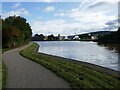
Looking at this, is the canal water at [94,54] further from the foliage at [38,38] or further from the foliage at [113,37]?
the foliage at [38,38]

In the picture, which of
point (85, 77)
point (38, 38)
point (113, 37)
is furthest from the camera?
point (38, 38)

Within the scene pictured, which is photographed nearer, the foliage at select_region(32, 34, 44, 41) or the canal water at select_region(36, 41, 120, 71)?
the canal water at select_region(36, 41, 120, 71)

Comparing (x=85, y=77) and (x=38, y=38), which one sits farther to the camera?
(x=38, y=38)

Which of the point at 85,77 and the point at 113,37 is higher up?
the point at 113,37

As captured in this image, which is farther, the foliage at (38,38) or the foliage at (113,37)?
the foliage at (38,38)

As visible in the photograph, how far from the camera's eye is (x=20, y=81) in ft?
26.6

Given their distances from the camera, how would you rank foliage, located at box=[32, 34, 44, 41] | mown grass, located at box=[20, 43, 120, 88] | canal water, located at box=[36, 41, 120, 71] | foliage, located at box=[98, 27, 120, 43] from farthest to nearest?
foliage, located at box=[32, 34, 44, 41], foliage, located at box=[98, 27, 120, 43], canal water, located at box=[36, 41, 120, 71], mown grass, located at box=[20, 43, 120, 88]

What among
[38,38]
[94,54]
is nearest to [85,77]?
[94,54]

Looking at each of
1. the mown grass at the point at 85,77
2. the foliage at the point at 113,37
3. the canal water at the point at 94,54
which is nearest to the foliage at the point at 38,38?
the foliage at the point at 113,37

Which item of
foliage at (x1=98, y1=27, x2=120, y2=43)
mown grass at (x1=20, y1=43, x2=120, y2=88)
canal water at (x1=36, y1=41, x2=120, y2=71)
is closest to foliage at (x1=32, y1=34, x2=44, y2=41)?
foliage at (x1=98, y1=27, x2=120, y2=43)

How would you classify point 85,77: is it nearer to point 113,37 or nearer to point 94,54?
point 94,54

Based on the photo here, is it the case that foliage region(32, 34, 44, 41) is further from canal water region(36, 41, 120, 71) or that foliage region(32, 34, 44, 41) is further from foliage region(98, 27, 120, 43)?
canal water region(36, 41, 120, 71)

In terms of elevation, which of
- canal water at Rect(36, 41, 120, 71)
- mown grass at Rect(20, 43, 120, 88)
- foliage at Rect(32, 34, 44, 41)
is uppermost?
foliage at Rect(32, 34, 44, 41)

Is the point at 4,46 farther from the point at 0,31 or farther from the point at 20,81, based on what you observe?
the point at 20,81
